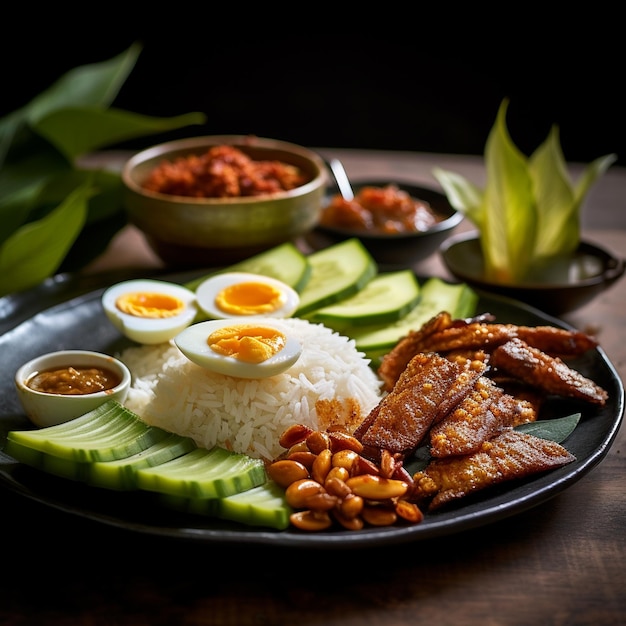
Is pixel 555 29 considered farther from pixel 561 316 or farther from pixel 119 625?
pixel 119 625

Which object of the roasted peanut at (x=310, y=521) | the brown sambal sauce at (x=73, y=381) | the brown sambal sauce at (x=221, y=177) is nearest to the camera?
the roasted peanut at (x=310, y=521)

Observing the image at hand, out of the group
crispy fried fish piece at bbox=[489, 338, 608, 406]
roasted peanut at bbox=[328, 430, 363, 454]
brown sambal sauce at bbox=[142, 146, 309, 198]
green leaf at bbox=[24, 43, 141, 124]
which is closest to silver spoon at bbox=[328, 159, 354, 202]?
brown sambal sauce at bbox=[142, 146, 309, 198]

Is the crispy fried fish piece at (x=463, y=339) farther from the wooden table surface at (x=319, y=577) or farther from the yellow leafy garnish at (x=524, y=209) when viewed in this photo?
the yellow leafy garnish at (x=524, y=209)

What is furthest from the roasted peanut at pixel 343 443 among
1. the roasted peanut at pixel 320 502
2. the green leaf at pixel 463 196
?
the green leaf at pixel 463 196

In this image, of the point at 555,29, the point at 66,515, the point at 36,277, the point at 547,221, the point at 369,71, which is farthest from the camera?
the point at 369,71

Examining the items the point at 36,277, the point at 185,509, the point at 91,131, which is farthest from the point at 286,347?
the point at 91,131

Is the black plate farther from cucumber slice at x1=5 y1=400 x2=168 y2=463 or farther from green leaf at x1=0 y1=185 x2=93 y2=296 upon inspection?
green leaf at x1=0 y1=185 x2=93 y2=296
